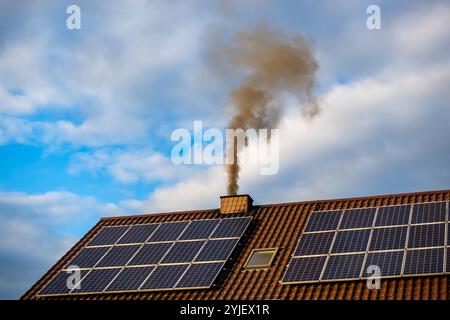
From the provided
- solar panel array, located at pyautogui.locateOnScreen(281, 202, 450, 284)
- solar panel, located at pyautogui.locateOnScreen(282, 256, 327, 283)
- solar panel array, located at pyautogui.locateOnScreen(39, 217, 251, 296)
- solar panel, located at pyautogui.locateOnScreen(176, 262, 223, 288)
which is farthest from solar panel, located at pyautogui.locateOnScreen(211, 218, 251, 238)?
solar panel, located at pyautogui.locateOnScreen(282, 256, 327, 283)

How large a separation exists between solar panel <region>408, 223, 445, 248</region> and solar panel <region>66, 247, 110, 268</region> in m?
13.9

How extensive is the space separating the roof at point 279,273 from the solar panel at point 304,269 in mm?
276

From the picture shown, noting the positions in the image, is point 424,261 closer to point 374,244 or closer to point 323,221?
point 374,244

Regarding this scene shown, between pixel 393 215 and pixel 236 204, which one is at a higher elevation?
pixel 393 215

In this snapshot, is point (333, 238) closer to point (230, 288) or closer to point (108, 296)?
point (230, 288)

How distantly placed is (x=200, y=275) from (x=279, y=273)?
3250mm

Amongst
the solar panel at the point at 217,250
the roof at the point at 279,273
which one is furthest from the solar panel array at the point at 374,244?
the solar panel at the point at 217,250

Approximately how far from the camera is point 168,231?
2667 centimetres

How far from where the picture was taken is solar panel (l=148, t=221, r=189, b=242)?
26062 millimetres

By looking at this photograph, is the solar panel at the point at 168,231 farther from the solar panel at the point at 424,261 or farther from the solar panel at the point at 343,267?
the solar panel at the point at 424,261

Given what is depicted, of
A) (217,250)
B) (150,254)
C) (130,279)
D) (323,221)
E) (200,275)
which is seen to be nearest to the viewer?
(200,275)

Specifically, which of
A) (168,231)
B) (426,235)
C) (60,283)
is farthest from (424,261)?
(60,283)

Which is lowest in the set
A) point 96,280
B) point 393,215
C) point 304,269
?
point 96,280

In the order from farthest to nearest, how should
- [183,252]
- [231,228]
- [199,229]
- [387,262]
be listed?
[199,229] < [231,228] < [183,252] < [387,262]
